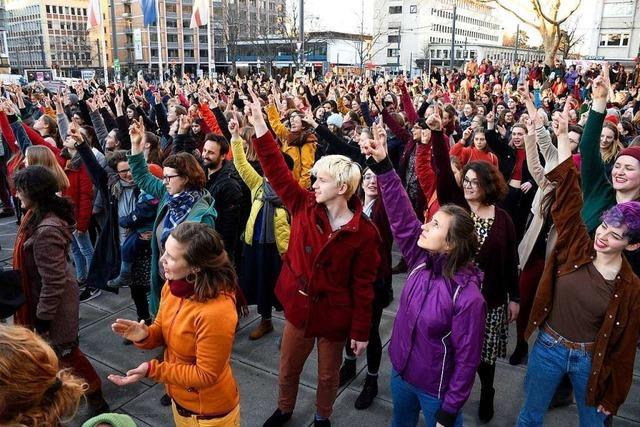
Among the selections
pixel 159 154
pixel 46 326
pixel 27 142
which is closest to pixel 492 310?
pixel 46 326

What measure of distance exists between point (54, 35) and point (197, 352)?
356 feet

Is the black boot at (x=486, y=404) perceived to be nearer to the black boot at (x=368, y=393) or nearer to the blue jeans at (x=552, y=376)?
the blue jeans at (x=552, y=376)

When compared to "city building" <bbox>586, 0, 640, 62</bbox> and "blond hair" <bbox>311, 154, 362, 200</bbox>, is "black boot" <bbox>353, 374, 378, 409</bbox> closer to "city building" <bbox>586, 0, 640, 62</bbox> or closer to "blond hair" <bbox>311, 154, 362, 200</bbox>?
"blond hair" <bbox>311, 154, 362, 200</bbox>

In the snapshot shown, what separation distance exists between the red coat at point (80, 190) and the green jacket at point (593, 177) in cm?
489

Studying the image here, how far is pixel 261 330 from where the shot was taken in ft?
15.4

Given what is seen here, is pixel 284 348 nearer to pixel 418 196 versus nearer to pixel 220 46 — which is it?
pixel 418 196

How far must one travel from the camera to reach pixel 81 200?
18.0 ft

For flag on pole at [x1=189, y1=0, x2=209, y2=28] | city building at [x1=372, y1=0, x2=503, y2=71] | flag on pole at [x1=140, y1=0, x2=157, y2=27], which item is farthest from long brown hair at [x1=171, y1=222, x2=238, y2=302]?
city building at [x1=372, y1=0, x2=503, y2=71]

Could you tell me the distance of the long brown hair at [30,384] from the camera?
1.39 metres

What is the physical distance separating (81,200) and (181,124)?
1552 millimetres

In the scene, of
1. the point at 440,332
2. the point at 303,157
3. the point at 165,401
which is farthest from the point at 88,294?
the point at 440,332

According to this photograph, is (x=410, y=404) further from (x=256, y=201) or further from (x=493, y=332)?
(x=256, y=201)

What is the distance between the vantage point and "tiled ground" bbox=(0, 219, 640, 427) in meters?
3.52

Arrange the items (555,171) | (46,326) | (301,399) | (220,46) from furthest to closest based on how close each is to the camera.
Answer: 1. (220,46)
2. (301,399)
3. (46,326)
4. (555,171)
